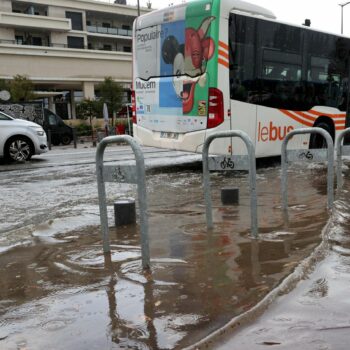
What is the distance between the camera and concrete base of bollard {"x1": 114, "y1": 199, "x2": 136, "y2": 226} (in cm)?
562

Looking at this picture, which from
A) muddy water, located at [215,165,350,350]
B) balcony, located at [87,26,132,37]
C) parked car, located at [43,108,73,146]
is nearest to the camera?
muddy water, located at [215,165,350,350]

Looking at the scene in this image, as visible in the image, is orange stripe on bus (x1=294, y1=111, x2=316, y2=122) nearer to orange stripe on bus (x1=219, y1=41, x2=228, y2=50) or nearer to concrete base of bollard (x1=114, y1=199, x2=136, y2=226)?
orange stripe on bus (x1=219, y1=41, x2=228, y2=50)

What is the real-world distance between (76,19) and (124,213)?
185 ft

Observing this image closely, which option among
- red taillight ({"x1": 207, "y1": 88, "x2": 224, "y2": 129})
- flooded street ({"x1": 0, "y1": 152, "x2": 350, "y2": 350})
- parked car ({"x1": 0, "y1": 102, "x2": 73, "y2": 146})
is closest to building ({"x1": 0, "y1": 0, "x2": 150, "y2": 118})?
parked car ({"x1": 0, "y1": 102, "x2": 73, "y2": 146})

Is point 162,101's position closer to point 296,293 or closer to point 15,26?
point 296,293

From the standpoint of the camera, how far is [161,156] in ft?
47.9

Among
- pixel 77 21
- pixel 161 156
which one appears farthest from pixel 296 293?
pixel 77 21

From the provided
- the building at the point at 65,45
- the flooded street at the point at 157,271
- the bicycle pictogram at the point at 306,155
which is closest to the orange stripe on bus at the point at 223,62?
the flooded street at the point at 157,271

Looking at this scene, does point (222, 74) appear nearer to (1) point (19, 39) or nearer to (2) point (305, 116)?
(2) point (305, 116)

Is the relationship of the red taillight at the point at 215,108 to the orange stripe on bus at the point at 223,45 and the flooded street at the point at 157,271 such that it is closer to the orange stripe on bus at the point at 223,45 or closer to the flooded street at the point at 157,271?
the orange stripe on bus at the point at 223,45

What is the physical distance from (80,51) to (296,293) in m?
48.9

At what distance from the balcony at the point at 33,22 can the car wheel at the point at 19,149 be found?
1641 inches

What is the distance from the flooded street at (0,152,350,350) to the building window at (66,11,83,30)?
178 ft

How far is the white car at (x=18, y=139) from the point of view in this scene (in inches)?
519
